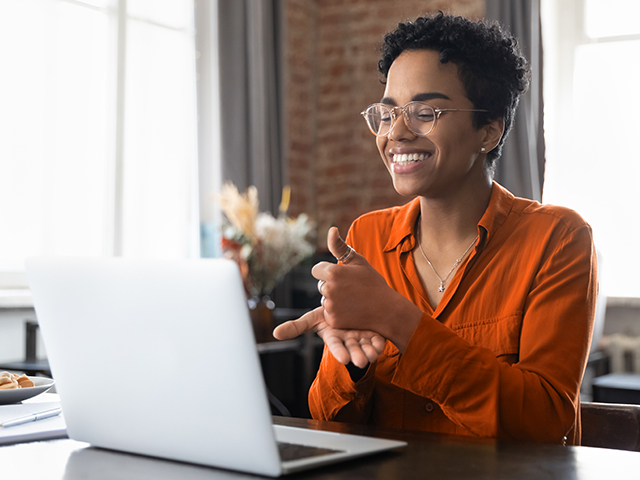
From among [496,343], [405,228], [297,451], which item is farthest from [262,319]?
[297,451]

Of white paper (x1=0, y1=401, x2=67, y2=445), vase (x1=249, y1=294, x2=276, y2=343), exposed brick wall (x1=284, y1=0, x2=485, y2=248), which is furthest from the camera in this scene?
exposed brick wall (x1=284, y1=0, x2=485, y2=248)

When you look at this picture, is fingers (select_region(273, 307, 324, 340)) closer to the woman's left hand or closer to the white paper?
the woman's left hand

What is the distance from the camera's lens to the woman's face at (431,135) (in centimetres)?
142

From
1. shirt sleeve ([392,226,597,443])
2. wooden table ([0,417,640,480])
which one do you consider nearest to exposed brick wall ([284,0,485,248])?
shirt sleeve ([392,226,597,443])

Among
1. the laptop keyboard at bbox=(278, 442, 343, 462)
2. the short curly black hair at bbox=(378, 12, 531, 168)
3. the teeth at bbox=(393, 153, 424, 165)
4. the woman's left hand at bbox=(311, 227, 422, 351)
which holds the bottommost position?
the laptop keyboard at bbox=(278, 442, 343, 462)

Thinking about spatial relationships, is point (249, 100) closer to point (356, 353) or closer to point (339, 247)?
point (339, 247)

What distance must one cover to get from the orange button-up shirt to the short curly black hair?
0.19 m

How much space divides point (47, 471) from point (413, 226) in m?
0.93

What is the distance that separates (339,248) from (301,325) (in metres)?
0.14

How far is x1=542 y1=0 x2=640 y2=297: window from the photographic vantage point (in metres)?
3.93

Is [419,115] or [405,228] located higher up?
[419,115]

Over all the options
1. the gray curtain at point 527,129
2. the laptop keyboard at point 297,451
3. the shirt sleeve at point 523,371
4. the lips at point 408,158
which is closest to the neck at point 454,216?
the lips at point 408,158

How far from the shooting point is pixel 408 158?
1443 mm

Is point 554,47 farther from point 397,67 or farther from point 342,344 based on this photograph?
point 342,344
